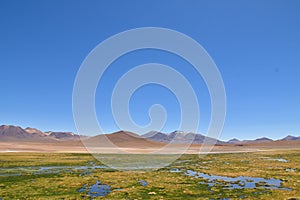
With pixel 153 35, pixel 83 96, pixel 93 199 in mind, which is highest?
pixel 153 35

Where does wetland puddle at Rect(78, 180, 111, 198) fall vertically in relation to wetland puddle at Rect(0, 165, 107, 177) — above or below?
below

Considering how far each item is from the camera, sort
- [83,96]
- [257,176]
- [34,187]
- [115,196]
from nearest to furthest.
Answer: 1. [115,196]
2. [34,187]
3. [257,176]
4. [83,96]

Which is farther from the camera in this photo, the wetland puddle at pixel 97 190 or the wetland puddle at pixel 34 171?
the wetland puddle at pixel 34 171

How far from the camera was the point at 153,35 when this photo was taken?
63219 mm

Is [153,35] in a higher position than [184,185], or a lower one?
higher

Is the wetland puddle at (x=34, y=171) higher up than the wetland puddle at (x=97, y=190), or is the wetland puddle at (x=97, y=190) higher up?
the wetland puddle at (x=34, y=171)

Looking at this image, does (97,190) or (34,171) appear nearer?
(97,190)

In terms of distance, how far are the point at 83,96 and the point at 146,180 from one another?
4420 cm

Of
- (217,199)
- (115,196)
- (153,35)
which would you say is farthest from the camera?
(153,35)

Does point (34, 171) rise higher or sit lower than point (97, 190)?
higher

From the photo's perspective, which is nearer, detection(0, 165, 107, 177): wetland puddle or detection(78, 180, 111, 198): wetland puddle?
detection(78, 180, 111, 198): wetland puddle

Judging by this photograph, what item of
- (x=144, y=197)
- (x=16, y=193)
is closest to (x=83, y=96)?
(x=16, y=193)

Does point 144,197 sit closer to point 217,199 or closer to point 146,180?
point 217,199

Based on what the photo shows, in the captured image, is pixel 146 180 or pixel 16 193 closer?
pixel 16 193
